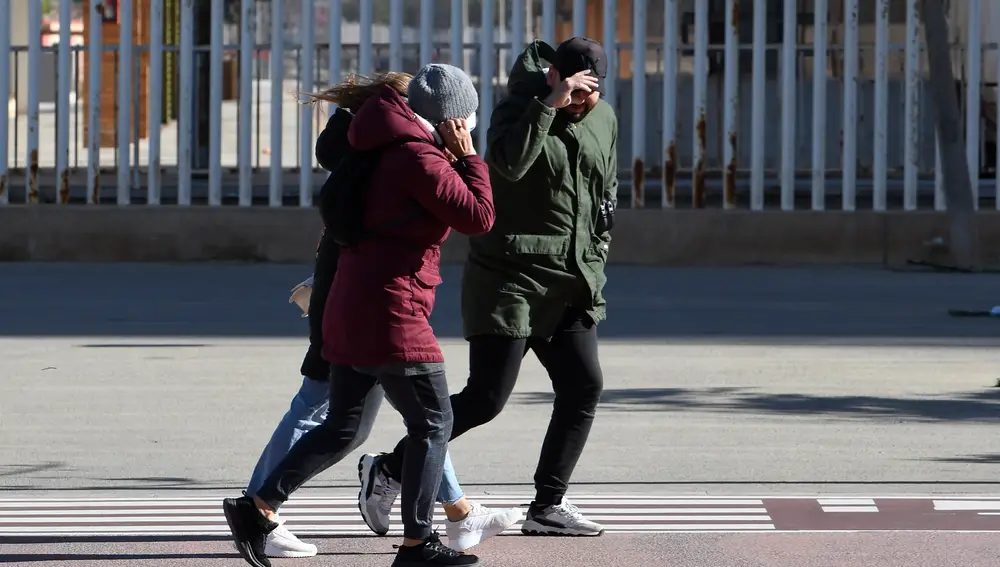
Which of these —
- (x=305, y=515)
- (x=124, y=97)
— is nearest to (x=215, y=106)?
(x=124, y=97)

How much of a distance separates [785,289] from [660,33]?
9.88ft

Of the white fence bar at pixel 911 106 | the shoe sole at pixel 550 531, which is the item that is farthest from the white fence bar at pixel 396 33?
the shoe sole at pixel 550 531

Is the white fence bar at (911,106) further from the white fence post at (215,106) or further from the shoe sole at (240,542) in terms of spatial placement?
the shoe sole at (240,542)

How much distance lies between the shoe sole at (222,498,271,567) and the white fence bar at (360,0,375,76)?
10675 mm

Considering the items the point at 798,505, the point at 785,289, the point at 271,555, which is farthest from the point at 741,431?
the point at 785,289

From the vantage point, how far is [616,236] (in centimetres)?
1603

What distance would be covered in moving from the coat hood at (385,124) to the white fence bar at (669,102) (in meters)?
10.6

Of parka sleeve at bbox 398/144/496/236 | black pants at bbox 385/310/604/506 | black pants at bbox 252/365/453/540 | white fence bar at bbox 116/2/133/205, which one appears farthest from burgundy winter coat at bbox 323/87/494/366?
white fence bar at bbox 116/2/133/205

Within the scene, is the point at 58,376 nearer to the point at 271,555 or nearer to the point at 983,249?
the point at 271,555

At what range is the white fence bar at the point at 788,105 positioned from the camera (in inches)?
632

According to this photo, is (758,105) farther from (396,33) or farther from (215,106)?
(215,106)

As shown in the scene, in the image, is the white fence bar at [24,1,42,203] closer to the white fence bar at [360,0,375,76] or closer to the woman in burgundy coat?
the white fence bar at [360,0,375,76]

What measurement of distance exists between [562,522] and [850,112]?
10379 millimetres

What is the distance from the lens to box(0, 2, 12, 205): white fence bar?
16.2 metres
